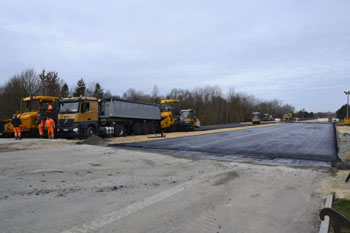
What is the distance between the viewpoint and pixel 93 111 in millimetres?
18875

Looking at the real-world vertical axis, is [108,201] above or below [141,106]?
below

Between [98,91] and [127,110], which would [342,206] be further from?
[98,91]

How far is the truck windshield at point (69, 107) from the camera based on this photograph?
17.8m

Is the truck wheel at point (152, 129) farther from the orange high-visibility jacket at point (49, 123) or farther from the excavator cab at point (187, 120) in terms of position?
the orange high-visibility jacket at point (49, 123)

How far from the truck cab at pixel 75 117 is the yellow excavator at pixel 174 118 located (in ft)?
30.9

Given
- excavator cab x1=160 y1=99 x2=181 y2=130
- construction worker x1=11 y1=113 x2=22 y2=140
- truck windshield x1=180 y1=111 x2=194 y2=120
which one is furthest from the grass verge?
truck windshield x1=180 y1=111 x2=194 y2=120

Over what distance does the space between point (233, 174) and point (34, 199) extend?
5093 millimetres

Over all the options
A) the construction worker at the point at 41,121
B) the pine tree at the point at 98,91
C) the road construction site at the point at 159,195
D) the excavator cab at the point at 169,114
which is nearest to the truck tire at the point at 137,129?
the excavator cab at the point at 169,114

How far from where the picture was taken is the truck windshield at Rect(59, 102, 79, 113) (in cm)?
1784

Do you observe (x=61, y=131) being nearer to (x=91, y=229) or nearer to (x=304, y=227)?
(x=91, y=229)

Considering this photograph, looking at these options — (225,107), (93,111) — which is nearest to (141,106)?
(93,111)

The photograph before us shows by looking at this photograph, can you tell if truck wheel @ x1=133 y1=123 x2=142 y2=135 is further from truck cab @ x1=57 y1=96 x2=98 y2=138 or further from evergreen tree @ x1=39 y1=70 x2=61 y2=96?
evergreen tree @ x1=39 y1=70 x2=61 y2=96

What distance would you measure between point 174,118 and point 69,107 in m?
12.2

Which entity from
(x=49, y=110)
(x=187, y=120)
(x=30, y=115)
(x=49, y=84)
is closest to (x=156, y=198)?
(x=49, y=110)
